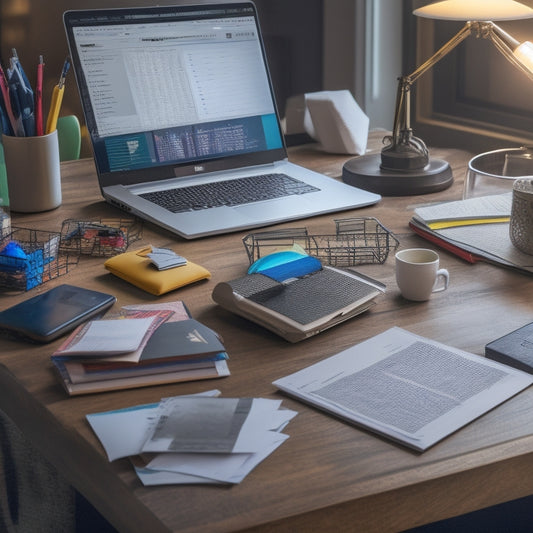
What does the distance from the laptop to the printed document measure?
1.71 feet

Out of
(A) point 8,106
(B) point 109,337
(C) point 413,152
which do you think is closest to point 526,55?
(C) point 413,152

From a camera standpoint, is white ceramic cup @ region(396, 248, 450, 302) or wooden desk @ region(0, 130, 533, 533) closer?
wooden desk @ region(0, 130, 533, 533)

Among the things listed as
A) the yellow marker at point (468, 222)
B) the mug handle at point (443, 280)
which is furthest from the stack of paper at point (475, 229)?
the mug handle at point (443, 280)

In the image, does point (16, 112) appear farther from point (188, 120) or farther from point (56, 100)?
point (188, 120)

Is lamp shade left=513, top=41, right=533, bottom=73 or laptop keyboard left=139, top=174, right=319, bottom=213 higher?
lamp shade left=513, top=41, right=533, bottom=73

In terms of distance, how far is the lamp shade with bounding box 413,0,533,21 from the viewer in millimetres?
1569

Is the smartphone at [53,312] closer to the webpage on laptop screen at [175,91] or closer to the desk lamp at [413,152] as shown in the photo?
the webpage on laptop screen at [175,91]

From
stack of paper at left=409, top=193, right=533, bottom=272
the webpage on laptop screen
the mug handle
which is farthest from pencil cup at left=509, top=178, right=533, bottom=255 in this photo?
the webpage on laptop screen

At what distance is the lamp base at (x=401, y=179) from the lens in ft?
5.49

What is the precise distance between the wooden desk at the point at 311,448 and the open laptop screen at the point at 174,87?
1.61 ft

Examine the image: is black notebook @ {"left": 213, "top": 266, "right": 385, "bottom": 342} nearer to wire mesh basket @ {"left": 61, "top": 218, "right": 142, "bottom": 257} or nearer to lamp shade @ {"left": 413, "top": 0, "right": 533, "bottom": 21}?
wire mesh basket @ {"left": 61, "top": 218, "right": 142, "bottom": 257}

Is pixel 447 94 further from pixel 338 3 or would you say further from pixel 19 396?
pixel 19 396

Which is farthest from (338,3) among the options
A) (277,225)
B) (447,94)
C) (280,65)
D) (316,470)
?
(316,470)

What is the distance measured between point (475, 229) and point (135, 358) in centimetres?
67
